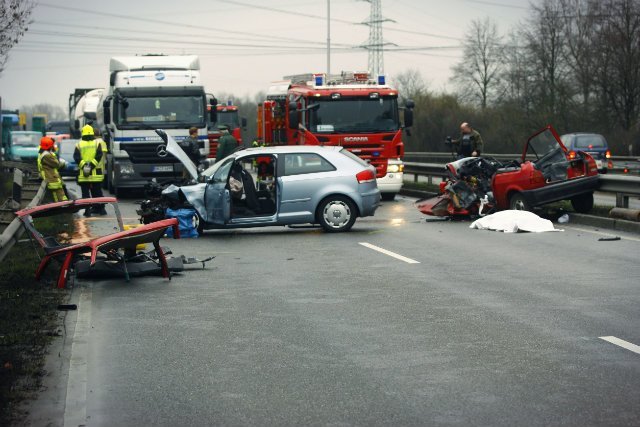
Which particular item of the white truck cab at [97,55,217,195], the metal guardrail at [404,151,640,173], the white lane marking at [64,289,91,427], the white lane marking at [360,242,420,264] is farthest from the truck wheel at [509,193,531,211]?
the metal guardrail at [404,151,640,173]

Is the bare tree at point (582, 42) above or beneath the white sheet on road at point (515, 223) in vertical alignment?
above

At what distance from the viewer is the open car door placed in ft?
59.4

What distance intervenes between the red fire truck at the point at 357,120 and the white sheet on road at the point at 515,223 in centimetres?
845

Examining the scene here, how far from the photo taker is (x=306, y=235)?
18.6 meters

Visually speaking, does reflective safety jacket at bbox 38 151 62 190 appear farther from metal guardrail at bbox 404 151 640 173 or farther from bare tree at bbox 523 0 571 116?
bare tree at bbox 523 0 571 116

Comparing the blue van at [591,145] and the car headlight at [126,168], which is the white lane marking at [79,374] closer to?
the car headlight at [126,168]

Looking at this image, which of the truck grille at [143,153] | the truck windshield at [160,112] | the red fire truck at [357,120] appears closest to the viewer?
the red fire truck at [357,120]

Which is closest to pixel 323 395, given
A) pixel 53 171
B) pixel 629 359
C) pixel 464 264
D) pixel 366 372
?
pixel 366 372

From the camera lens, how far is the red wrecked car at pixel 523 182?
19891 millimetres

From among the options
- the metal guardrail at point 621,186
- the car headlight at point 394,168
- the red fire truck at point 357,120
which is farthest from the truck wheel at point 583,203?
the car headlight at point 394,168

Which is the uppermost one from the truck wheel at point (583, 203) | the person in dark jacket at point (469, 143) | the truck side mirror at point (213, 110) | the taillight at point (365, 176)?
the truck side mirror at point (213, 110)

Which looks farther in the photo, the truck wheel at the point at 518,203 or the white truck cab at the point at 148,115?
the white truck cab at the point at 148,115

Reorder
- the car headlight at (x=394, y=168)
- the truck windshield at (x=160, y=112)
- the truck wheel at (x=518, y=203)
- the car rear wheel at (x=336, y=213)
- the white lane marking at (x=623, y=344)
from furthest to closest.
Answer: the truck windshield at (x=160, y=112)
the car headlight at (x=394, y=168)
the truck wheel at (x=518, y=203)
the car rear wheel at (x=336, y=213)
the white lane marking at (x=623, y=344)

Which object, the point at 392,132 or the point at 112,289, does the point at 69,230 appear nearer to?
the point at 112,289
